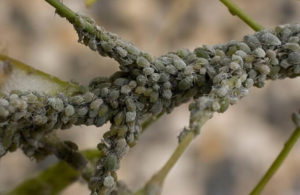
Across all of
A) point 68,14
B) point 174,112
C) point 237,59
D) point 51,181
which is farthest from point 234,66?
point 174,112

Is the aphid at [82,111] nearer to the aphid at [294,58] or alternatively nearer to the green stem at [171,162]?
the green stem at [171,162]

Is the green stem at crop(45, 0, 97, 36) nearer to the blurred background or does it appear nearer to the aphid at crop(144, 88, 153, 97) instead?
the aphid at crop(144, 88, 153, 97)

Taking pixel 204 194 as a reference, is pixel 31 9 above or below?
above

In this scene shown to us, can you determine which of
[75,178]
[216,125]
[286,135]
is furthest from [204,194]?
[75,178]

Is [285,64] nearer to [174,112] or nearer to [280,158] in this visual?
[280,158]

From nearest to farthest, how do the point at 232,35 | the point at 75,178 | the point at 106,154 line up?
the point at 106,154 < the point at 75,178 < the point at 232,35

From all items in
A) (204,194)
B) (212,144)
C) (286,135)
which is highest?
(286,135)

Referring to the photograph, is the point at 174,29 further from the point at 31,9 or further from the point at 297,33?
the point at 297,33
